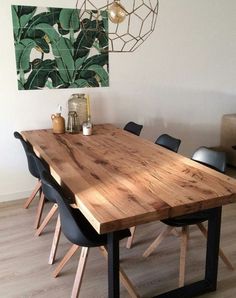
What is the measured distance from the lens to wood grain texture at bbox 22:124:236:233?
4.63 ft

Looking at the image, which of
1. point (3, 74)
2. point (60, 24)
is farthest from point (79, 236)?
point (60, 24)

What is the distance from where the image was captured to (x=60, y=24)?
3.12 meters

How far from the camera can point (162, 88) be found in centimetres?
383

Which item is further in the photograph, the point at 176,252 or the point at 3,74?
the point at 3,74

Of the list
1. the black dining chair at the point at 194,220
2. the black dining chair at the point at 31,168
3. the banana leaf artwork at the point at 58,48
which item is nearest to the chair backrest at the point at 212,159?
the black dining chair at the point at 194,220

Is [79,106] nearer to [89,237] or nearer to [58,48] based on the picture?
[58,48]

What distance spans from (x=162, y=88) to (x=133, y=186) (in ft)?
7.82

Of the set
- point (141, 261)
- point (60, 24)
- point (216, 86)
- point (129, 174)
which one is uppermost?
point (60, 24)

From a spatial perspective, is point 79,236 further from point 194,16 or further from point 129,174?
point 194,16

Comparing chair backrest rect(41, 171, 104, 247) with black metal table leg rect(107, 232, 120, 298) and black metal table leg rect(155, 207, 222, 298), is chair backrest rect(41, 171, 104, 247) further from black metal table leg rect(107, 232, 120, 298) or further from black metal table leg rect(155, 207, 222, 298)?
black metal table leg rect(155, 207, 222, 298)

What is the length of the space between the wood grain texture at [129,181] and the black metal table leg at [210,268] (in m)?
0.27

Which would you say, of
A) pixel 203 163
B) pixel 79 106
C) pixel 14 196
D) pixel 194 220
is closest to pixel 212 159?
pixel 203 163

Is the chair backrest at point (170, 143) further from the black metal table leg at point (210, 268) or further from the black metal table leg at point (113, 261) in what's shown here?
the black metal table leg at point (113, 261)

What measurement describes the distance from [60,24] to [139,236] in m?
2.18
